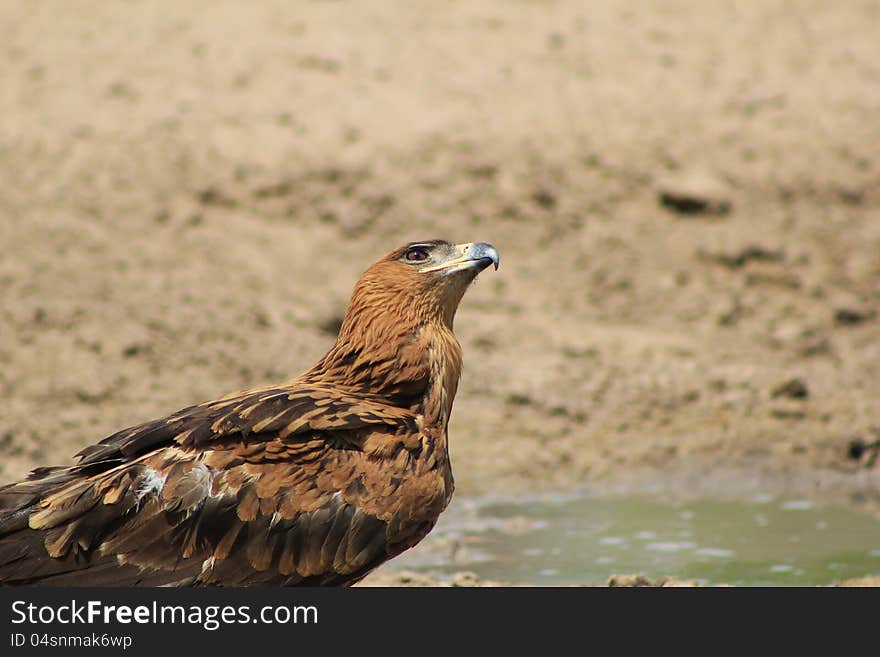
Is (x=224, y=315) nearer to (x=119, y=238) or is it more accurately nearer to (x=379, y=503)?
(x=119, y=238)

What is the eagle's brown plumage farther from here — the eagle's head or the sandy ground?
the sandy ground

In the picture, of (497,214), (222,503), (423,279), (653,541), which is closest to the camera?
(222,503)

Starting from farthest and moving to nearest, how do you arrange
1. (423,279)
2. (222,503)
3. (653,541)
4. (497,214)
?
(497,214)
(653,541)
(423,279)
(222,503)

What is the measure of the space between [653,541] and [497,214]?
5.62 m

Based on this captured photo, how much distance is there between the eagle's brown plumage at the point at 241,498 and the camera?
5.76 metres

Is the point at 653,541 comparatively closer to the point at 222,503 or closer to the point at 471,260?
the point at 471,260

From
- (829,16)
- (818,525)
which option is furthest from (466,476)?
(829,16)

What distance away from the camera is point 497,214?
14.0 meters

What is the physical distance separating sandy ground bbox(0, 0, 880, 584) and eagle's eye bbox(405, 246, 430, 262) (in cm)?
353

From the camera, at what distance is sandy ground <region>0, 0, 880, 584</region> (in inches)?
436

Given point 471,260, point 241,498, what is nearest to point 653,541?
point 471,260

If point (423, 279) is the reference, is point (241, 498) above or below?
below

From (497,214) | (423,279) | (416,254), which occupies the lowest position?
(423,279)

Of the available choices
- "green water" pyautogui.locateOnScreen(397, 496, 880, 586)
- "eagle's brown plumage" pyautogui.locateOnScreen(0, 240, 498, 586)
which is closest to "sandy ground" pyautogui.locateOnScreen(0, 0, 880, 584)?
"green water" pyautogui.locateOnScreen(397, 496, 880, 586)
